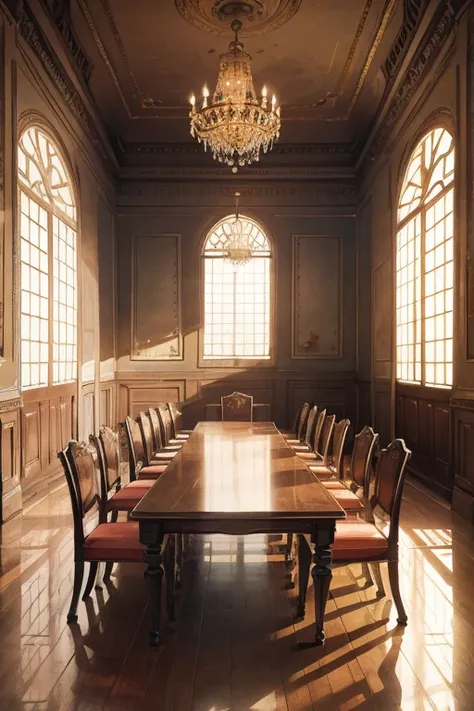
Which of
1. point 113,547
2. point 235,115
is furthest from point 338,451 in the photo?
point 235,115

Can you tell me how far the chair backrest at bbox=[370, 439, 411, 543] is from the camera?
2783 mm

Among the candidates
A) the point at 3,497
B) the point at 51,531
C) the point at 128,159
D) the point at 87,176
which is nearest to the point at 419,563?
the point at 51,531

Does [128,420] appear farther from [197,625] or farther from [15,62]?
[15,62]

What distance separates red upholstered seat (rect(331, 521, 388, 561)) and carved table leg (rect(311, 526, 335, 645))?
0.19m

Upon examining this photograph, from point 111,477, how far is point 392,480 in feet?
5.60

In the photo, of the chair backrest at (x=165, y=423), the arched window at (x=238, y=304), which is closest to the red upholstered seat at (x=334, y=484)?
the chair backrest at (x=165, y=423)

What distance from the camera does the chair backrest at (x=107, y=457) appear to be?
10.7ft

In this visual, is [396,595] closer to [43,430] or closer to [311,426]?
[311,426]

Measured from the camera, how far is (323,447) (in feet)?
15.2

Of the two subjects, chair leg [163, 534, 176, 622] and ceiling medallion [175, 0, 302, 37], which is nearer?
chair leg [163, 534, 176, 622]

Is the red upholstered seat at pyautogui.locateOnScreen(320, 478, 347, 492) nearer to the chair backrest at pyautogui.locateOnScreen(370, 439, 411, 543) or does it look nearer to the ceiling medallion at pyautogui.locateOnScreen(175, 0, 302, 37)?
the chair backrest at pyautogui.locateOnScreen(370, 439, 411, 543)

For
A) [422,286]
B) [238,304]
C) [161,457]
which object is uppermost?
[238,304]

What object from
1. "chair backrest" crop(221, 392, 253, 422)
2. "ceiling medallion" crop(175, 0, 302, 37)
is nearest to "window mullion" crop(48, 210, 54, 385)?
"chair backrest" crop(221, 392, 253, 422)

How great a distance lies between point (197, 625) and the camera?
2.80m
